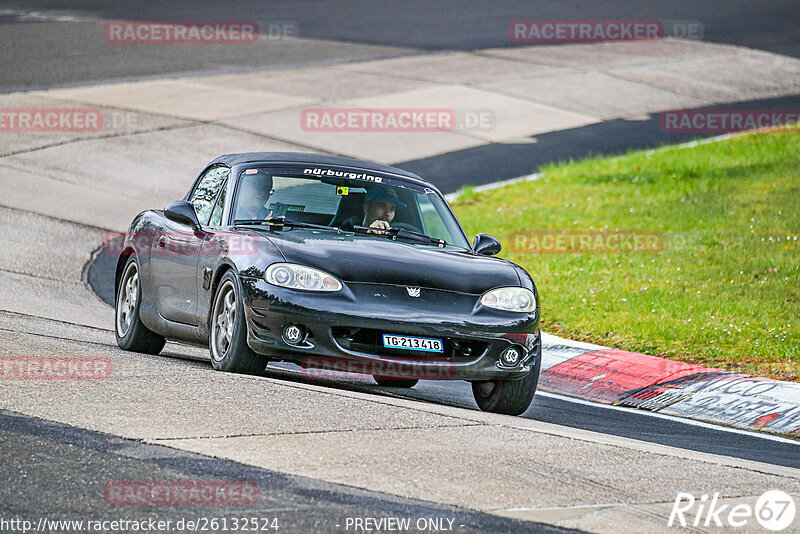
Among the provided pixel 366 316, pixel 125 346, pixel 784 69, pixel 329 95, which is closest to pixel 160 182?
pixel 329 95

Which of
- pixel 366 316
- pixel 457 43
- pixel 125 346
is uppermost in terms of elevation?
pixel 457 43

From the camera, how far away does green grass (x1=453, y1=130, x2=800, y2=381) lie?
38.7 feet

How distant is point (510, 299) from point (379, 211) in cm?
144

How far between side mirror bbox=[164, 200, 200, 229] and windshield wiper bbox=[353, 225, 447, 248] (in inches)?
43.7

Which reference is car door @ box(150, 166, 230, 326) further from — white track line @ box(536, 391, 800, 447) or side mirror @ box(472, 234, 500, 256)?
white track line @ box(536, 391, 800, 447)

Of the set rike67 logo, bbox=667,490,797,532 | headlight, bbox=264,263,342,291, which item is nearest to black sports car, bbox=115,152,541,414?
headlight, bbox=264,263,342,291

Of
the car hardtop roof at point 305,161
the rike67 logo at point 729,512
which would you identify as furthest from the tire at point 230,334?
the rike67 logo at point 729,512

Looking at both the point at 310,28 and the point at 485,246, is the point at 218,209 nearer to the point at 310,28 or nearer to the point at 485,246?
the point at 485,246

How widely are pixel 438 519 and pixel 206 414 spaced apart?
191cm

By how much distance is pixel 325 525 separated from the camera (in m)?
5.26

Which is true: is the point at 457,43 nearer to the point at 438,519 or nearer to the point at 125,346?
the point at 125,346

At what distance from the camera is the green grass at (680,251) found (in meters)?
11.8

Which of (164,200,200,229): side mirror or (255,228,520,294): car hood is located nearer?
(255,228,520,294): car hood

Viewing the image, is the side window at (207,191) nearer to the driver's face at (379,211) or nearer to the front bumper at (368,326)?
the driver's face at (379,211)
